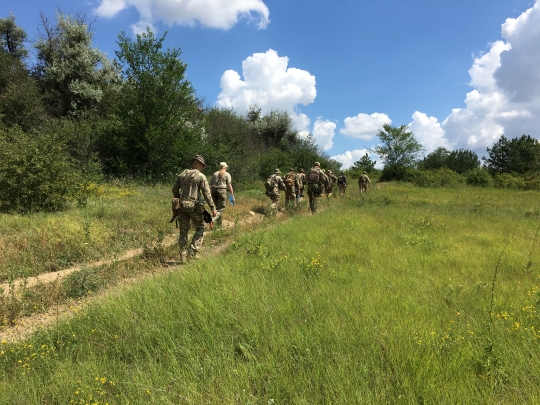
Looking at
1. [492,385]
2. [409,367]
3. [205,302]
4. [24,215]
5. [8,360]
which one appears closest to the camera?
[492,385]

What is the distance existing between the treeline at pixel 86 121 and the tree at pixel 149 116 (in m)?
0.05

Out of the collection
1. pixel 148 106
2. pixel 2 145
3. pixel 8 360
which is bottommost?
pixel 8 360

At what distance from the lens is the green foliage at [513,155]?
2061 inches

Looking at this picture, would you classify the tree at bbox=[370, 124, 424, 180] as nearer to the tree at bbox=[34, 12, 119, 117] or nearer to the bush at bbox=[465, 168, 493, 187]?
the bush at bbox=[465, 168, 493, 187]

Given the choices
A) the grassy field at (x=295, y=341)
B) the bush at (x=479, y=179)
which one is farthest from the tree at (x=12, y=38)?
the bush at (x=479, y=179)

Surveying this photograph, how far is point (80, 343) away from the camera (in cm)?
274

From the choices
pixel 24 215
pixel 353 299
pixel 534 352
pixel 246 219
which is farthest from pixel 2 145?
pixel 534 352

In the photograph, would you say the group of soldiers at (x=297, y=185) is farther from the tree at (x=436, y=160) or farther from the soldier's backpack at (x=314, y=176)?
the tree at (x=436, y=160)

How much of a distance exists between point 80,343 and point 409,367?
2903 mm

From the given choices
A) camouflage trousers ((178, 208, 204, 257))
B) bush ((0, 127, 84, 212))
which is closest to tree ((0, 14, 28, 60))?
bush ((0, 127, 84, 212))

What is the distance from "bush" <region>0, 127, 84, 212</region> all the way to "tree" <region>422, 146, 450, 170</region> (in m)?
77.9

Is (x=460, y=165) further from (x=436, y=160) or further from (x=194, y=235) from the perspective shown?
(x=194, y=235)

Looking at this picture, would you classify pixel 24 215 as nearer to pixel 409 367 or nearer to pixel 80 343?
pixel 80 343

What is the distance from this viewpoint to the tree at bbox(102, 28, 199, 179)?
52.5ft
